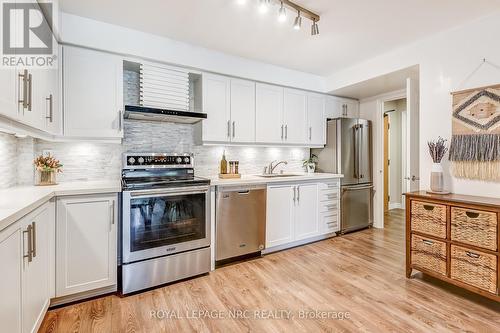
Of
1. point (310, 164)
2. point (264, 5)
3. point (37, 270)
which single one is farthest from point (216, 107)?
point (37, 270)

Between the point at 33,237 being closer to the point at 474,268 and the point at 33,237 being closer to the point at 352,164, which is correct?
the point at 474,268

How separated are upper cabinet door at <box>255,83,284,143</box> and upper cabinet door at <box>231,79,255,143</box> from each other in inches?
3.3

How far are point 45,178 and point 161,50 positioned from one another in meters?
1.72

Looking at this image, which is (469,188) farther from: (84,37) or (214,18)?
(84,37)

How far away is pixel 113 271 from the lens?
224 centimetres

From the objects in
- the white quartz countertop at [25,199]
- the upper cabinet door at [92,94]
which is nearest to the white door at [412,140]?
the white quartz countertop at [25,199]

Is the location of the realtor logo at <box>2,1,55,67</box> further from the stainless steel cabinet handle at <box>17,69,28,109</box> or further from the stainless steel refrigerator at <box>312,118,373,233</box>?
the stainless steel refrigerator at <box>312,118,373,233</box>

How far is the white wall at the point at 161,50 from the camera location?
2371mm

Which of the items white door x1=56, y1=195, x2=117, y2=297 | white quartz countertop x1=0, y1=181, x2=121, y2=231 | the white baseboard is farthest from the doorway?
white quartz countertop x1=0, y1=181, x2=121, y2=231

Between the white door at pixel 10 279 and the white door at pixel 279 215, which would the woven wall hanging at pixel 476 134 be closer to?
the white door at pixel 279 215

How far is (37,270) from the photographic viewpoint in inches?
65.8

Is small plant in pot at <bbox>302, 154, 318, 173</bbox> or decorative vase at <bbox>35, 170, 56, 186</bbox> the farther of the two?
Result: small plant in pot at <bbox>302, 154, 318, 173</bbox>

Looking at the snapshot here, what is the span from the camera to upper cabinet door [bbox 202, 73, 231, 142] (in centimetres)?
310

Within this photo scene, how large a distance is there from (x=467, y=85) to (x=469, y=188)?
101 centimetres
